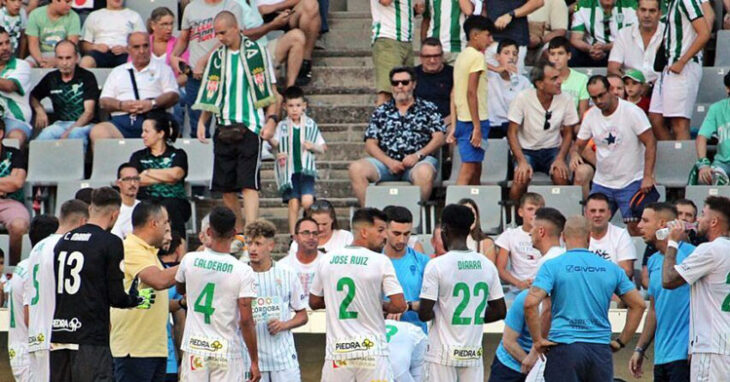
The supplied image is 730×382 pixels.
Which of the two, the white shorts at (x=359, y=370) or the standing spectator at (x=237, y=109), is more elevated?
the standing spectator at (x=237, y=109)

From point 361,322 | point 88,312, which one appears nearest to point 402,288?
point 361,322

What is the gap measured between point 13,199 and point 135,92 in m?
1.81

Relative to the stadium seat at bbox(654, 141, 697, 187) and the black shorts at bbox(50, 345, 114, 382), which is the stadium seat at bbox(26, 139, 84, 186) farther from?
the stadium seat at bbox(654, 141, 697, 187)

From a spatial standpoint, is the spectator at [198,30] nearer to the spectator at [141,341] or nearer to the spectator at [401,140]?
the spectator at [401,140]

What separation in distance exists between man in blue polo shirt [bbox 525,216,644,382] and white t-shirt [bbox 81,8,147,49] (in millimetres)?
8296

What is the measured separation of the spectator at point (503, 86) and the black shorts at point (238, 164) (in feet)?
9.08

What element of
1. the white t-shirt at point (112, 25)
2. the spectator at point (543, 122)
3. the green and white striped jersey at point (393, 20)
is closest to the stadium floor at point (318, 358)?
the spectator at point (543, 122)

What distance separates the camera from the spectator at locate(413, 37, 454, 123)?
16.7m

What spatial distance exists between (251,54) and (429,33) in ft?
9.26

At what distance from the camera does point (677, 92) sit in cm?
1638

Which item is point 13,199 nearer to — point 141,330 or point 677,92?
point 141,330

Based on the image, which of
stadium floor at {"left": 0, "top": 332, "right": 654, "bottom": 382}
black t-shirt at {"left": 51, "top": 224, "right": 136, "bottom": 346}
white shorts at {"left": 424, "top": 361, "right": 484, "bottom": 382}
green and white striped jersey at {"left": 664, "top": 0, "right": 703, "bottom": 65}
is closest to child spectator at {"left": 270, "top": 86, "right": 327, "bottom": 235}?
stadium floor at {"left": 0, "top": 332, "right": 654, "bottom": 382}

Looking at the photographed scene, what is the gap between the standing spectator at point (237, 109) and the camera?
15.4 m

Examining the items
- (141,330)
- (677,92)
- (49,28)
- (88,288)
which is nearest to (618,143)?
(677,92)
